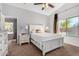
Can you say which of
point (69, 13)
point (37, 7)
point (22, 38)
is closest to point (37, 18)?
point (37, 7)

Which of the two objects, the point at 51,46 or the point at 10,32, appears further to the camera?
the point at 51,46

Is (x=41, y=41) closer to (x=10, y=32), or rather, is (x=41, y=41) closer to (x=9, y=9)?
(x=10, y=32)

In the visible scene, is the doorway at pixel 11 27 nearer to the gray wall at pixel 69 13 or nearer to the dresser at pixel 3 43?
the dresser at pixel 3 43

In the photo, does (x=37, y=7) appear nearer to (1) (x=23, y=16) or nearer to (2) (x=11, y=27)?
(1) (x=23, y=16)

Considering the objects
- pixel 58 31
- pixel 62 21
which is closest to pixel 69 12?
pixel 62 21

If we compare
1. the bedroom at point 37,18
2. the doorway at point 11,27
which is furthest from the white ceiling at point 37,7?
the doorway at point 11,27

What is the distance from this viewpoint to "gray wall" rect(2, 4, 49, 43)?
76.5 inches

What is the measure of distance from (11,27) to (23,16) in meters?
0.40

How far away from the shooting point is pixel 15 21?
1.99m

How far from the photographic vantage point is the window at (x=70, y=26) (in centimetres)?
202

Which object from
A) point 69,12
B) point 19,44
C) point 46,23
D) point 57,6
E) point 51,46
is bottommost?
point 51,46

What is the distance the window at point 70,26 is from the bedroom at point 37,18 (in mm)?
62

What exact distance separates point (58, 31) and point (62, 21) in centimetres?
29

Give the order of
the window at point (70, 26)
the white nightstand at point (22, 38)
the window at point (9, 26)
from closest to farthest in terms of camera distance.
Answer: the window at point (9, 26), the window at point (70, 26), the white nightstand at point (22, 38)
